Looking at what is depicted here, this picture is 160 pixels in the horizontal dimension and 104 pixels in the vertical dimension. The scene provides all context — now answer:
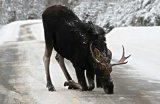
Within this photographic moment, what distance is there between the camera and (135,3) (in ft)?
111

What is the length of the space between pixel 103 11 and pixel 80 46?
36584 millimetres

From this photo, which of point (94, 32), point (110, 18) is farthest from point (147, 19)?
point (94, 32)

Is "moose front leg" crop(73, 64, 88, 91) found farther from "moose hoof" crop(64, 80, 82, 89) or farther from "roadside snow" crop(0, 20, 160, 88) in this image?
"roadside snow" crop(0, 20, 160, 88)

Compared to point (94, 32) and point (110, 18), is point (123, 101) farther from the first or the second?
point (110, 18)

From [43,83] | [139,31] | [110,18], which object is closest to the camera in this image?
[43,83]

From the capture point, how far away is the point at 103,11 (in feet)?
152

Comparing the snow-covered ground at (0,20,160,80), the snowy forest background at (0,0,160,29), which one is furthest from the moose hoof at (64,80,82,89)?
the snowy forest background at (0,0,160,29)

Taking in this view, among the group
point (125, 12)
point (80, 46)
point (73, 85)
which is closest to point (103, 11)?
point (125, 12)

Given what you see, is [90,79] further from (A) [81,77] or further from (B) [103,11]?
(B) [103,11]

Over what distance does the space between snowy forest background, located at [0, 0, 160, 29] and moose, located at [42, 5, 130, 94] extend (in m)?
16.7

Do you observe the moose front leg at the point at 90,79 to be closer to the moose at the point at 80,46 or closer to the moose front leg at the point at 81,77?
the moose at the point at 80,46

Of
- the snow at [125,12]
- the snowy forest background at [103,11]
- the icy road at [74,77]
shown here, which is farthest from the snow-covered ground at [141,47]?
the snowy forest background at [103,11]

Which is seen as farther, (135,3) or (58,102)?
(135,3)

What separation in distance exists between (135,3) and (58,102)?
25.7 m
